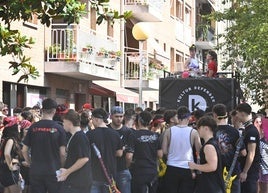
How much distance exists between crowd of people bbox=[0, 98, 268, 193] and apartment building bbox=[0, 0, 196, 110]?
12.4ft

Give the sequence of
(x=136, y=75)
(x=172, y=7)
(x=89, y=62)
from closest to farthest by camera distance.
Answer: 1. (x=89, y=62)
2. (x=136, y=75)
3. (x=172, y=7)

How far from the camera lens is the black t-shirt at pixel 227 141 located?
34.0 ft

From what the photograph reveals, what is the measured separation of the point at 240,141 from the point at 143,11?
21046mm

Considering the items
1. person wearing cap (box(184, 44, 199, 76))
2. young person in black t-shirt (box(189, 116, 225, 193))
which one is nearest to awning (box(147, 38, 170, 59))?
person wearing cap (box(184, 44, 199, 76))

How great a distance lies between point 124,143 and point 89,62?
1276cm

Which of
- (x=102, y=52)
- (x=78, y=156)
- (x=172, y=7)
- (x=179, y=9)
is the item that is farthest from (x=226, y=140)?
(x=179, y=9)

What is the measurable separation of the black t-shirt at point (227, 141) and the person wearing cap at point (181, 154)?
33 centimetres

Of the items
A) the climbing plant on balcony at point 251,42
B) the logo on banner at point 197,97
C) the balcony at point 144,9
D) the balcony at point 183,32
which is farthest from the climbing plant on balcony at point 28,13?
the balcony at point 183,32

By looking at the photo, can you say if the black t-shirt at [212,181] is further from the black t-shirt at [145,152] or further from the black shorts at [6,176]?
the black shorts at [6,176]

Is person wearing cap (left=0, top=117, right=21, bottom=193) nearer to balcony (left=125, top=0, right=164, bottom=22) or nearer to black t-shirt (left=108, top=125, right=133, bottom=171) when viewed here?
black t-shirt (left=108, top=125, right=133, bottom=171)

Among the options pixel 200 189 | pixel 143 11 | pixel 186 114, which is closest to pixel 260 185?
pixel 186 114

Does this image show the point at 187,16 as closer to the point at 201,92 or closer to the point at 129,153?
the point at 201,92

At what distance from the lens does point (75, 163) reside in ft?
29.5

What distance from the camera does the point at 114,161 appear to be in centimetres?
995
